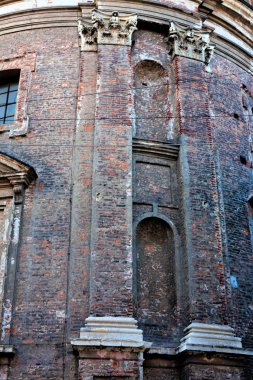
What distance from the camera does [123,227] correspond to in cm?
1070

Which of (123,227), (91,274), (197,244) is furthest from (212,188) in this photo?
(91,274)

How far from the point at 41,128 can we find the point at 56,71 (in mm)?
1692

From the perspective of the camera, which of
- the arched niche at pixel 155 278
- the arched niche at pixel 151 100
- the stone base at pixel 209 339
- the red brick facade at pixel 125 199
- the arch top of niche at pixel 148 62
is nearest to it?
the stone base at pixel 209 339

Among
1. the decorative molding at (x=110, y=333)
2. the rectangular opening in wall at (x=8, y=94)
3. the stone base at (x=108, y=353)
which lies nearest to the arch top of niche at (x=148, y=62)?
the rectangular opening in wall at (x=8, y=94)

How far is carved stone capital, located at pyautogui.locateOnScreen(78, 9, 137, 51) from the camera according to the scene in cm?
1298

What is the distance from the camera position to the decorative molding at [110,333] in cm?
934

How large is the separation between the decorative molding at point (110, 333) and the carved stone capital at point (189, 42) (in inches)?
277

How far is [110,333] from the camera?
948 centimetres

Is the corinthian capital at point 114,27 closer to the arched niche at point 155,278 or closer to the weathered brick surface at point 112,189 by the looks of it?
the weathered brick surface at point 112,189

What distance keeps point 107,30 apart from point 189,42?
2157 mm

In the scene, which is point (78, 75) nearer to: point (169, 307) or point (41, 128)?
point (41, 128)

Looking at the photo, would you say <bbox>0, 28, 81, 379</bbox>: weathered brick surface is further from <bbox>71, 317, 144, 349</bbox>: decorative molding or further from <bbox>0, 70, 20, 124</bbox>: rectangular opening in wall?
<bbox>71, 317, 144, 349</bbox>: decorative molding

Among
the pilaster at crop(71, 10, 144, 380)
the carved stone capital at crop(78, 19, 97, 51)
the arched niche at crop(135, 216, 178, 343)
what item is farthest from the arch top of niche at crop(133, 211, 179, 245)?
the carved stone capital at crop(78, 19, 97, 51)

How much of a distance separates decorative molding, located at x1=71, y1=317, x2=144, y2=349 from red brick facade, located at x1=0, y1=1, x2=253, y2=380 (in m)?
0.03
